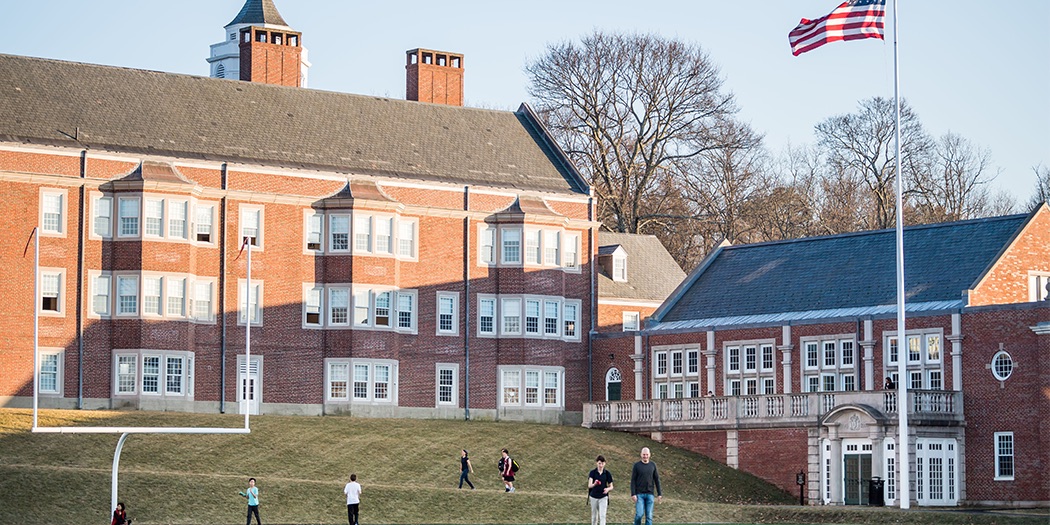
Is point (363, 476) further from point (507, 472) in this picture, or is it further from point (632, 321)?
point (632, 321)

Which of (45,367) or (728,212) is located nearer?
(45,367)

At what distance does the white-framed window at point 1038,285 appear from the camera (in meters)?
66.4

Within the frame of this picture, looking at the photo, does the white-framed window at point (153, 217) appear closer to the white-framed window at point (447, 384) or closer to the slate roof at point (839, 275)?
the white-framed window at point (447, 384)

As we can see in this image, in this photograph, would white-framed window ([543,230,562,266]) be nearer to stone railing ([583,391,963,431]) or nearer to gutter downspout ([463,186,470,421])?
gutter downspout ([463,186,470,421])

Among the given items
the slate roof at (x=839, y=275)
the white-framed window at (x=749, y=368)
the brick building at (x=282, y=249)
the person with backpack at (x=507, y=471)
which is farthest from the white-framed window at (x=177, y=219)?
the white-framed window at (x=749, y=368)

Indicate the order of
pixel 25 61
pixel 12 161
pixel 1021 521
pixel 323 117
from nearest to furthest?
pixel 1021 521
pixel 12 161
pixel 25 61
pixel 323 117

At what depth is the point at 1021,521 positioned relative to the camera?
49.4 metres

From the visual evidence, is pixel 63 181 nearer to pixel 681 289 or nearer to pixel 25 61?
pixel 25 61

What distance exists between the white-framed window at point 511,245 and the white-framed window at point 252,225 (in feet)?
33.1

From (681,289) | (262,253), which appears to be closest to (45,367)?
(262,253)

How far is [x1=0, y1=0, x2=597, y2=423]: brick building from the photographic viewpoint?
68.0 m

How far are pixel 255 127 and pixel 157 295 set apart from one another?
8.71 m

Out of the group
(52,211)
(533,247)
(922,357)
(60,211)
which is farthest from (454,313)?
(922,357)

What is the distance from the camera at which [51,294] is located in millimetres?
67688
